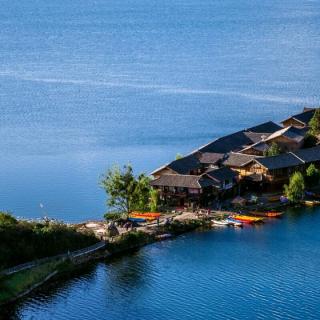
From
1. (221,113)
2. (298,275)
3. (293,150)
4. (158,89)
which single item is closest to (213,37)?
(158,89)

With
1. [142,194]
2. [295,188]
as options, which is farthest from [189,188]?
[295,188]

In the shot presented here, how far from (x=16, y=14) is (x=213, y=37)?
2403 inches

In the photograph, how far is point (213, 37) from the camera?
485ft

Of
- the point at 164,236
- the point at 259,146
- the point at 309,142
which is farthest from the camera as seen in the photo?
the point at 309,142

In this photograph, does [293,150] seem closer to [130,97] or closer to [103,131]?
[103,131]

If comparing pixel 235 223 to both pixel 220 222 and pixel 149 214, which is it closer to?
pixel 220 222

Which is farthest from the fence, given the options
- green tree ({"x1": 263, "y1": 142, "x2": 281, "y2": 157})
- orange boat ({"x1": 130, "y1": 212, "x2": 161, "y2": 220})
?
green tree ({"x1": 263, "y1": 142, "x2": 281, "y2": 157})

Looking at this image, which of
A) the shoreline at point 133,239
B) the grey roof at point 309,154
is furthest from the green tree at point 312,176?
the shoreline at point 133,239

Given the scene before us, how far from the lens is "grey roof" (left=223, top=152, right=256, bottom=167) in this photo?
60.6m

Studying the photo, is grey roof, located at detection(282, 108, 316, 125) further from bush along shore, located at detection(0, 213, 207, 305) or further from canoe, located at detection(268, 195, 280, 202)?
bush along shore, located at detection(0, 213, 207, 305)

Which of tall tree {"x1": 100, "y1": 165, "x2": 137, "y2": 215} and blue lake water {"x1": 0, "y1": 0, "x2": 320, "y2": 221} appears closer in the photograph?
tall tree {"x1": 100, "y1": 165, "x2": 137, "y2": 215}

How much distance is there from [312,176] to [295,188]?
2.94 meters

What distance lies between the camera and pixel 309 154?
62875 millimetres

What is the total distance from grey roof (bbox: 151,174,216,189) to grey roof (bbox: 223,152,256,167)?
4001 millimetres
